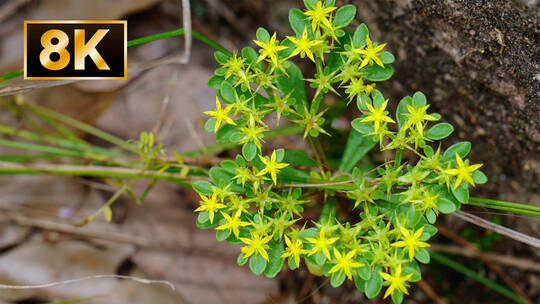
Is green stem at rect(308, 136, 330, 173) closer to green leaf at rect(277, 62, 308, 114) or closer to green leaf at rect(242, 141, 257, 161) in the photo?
green leaf at rect(277, 62, 308, 114)

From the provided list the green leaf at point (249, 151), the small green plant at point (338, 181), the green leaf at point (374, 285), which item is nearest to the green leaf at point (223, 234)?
the small green plant at point (338, 181)

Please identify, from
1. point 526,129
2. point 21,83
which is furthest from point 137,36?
point 526,129

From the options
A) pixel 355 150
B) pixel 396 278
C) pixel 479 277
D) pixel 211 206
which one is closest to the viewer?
pixel 396 278

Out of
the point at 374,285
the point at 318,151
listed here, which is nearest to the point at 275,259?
the point at 374,285

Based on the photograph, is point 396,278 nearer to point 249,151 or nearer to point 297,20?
point 249,151

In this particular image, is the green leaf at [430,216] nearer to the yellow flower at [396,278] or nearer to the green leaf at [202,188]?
the yellow flower at [396,278]

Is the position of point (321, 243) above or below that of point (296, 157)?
below

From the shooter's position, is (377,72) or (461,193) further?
(377,72)
